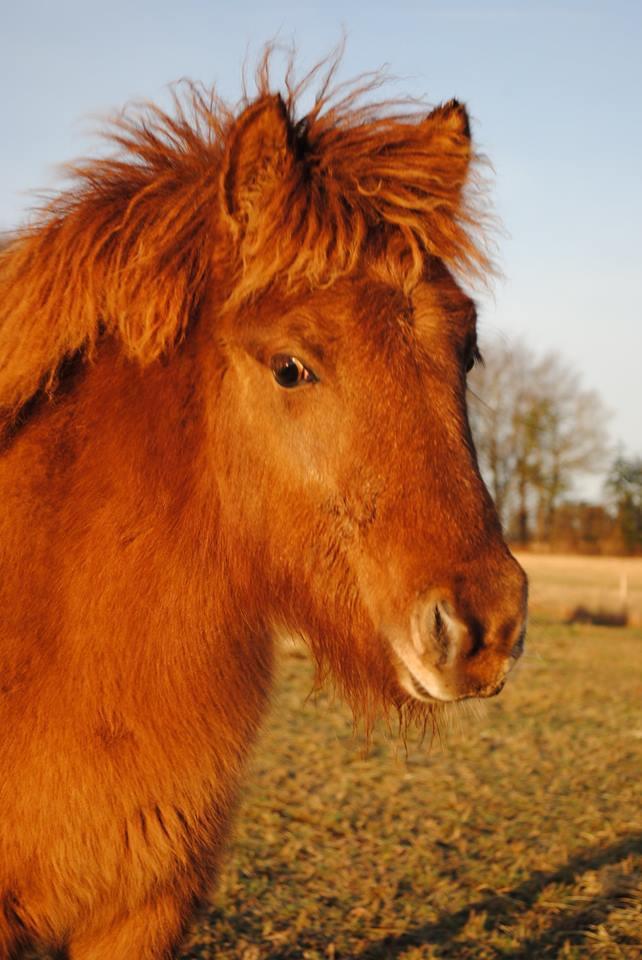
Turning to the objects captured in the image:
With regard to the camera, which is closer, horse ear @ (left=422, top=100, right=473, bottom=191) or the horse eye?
the horse eye

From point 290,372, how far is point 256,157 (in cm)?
60

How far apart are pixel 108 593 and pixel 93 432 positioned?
478mm

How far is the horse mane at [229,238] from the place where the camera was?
248cm

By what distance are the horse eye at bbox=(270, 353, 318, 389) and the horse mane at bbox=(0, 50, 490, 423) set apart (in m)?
0.22

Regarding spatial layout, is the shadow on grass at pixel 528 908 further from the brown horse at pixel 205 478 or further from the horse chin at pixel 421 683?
the horse chin at pixel 421 683

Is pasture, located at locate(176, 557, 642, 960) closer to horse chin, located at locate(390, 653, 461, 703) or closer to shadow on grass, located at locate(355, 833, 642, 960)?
shadow on grass, located at locate(355, 833, 642, 960)

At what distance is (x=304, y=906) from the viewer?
463cm

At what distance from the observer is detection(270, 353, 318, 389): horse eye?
2.45 metres

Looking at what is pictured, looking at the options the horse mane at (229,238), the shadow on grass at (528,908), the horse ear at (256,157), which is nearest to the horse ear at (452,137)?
the horse mane at (229,238)

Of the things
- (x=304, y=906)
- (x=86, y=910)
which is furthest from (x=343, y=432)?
(x=304, y=906)

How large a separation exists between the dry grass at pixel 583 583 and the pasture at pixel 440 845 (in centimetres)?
790

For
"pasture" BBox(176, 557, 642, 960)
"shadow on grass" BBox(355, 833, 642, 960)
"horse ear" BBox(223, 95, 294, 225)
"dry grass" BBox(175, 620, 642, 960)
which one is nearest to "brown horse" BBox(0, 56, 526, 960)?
"horse ear" BBox(223, 95, 294, 225)

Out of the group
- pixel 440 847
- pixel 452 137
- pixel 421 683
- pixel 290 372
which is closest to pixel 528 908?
pixel 440 847

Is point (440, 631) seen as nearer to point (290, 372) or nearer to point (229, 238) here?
point (290, 372)
